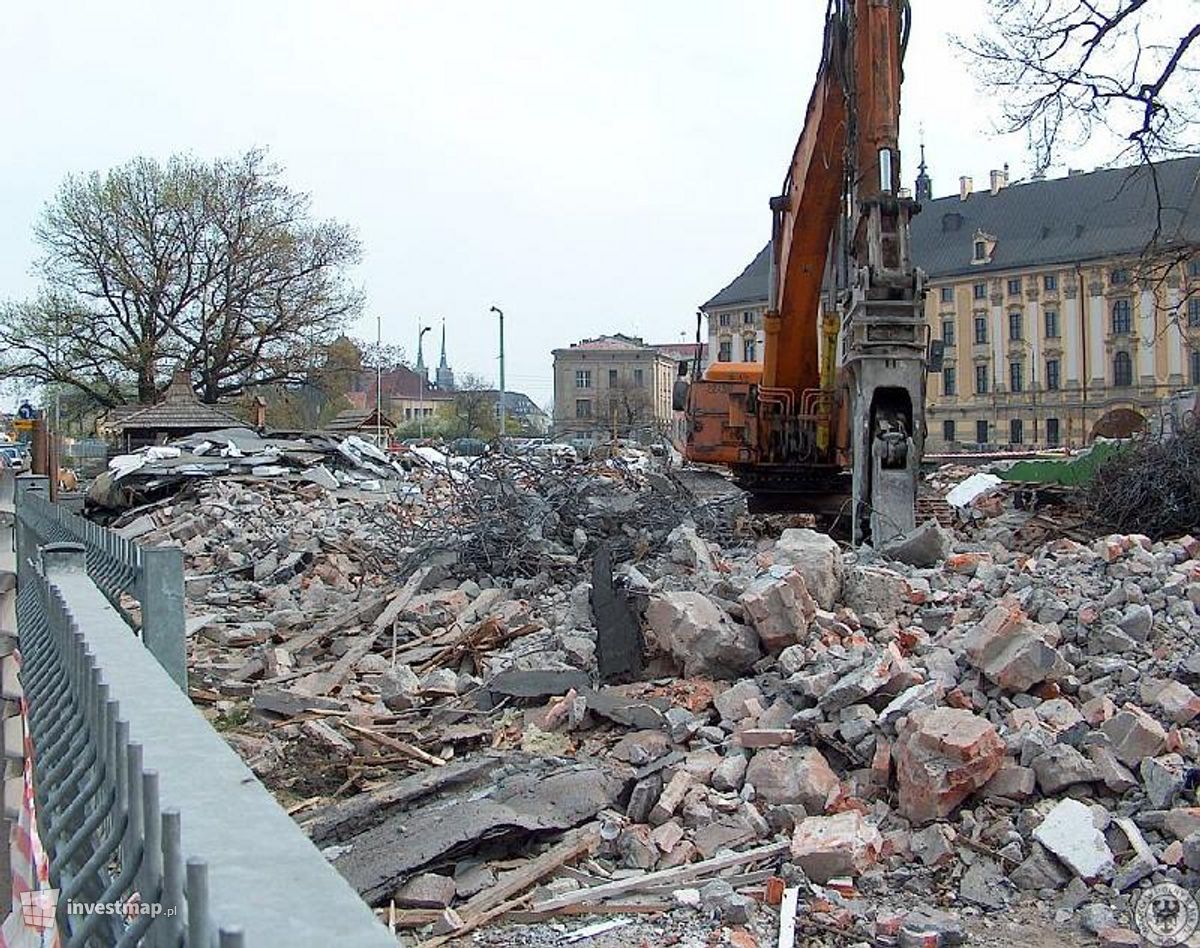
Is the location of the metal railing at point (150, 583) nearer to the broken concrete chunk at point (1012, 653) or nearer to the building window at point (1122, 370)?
the broken concrete chunk at point (1012, 653)

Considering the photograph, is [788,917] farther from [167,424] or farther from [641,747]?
[167,424]

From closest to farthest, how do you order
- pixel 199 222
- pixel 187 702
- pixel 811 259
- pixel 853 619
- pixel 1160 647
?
pixel 187 702, pixel 1160 647, pixel 853 619, pixel 811 259, pixel 199 222

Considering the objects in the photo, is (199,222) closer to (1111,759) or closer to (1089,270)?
(1111,759)

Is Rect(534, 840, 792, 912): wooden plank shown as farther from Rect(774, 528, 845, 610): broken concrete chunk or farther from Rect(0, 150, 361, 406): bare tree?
Rect(0, 150, 361, 406): bare tree

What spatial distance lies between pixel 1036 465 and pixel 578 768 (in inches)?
494

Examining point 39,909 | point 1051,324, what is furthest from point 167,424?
point 1051,324

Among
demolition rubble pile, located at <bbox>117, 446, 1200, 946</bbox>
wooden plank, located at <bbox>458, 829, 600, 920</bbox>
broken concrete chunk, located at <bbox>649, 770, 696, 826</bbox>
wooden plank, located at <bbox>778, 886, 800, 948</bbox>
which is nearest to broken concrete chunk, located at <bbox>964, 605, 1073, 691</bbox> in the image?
demolition rubble pile, located at <bbox>117, 446, 1200, 946</bbox>

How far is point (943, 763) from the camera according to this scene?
5.58 metres

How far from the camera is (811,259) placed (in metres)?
13.5

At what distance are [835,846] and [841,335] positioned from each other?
775 cm

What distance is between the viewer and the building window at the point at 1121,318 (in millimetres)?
71000

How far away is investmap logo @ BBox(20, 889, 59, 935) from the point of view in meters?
1.83

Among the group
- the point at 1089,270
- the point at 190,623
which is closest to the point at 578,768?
the point at 190,623

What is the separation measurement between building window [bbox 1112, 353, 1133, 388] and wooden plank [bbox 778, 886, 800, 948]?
72.1 m
